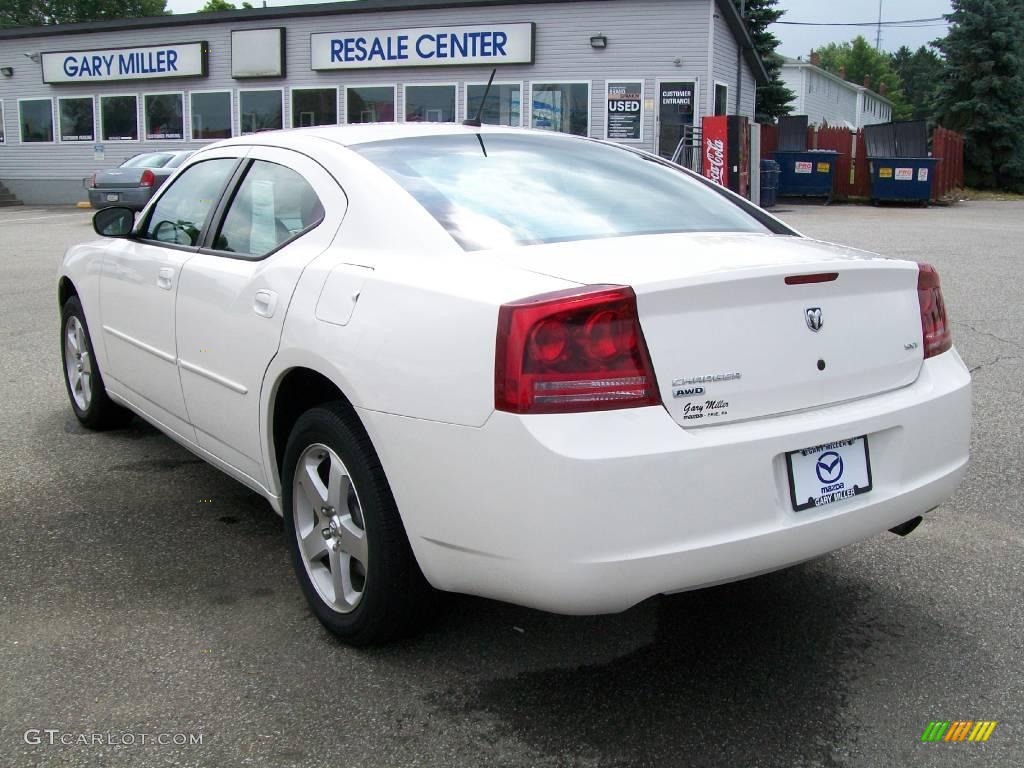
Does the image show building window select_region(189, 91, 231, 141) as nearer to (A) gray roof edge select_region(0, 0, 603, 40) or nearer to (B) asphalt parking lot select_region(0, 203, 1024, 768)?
(A) gray roof edge select_region(0, 0, 603, 40)

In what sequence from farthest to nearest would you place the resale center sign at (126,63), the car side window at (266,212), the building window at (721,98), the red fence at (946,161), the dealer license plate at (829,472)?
the resale center sign at (126,63) → the red fence at (946,161) → the building window at (721,98) → the car side window at (266,212) → the dealer license plate at (829,472)

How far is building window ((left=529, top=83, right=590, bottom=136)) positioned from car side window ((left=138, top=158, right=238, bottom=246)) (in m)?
21.1

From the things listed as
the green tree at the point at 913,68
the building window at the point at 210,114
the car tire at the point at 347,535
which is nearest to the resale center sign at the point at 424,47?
the building window at the point at 210,114

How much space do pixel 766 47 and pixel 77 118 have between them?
77.1ft

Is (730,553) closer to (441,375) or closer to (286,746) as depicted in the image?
(441,375)

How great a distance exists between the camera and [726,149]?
19844mm

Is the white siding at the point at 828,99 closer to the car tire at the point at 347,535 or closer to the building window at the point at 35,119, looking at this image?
the building window at the point at 35,119

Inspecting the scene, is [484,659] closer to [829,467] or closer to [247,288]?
[829,467]

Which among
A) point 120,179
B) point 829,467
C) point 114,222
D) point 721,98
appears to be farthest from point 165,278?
point 721,98

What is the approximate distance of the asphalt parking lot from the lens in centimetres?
262

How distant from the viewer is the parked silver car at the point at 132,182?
65.1ft

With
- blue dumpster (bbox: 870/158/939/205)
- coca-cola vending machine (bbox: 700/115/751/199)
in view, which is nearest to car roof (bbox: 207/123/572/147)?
coca-cola vending machine (bbox: 700/115/751/199)

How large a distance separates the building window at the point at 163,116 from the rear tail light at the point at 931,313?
28330 mm

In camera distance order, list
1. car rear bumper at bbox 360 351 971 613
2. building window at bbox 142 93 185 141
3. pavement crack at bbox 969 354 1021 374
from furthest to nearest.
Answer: building window at bbox 142 93 185 141, pavement crack at bbox 969 354 1021 374, car rear bumper at bbox 360 351 971 613
